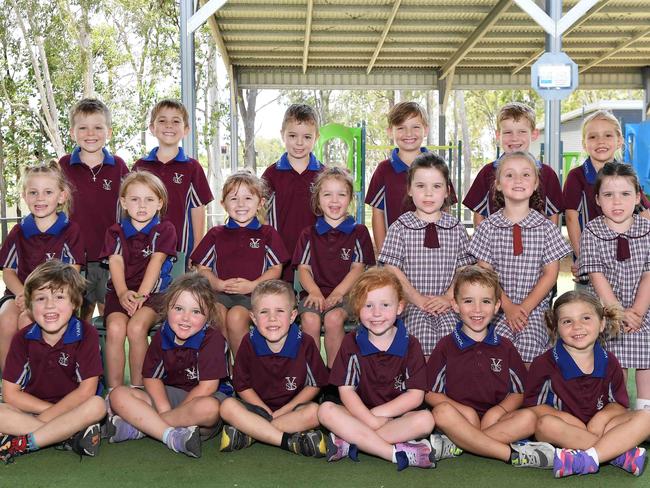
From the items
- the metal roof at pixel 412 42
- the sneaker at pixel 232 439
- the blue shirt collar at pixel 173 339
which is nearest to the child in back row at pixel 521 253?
the sneaker at pixel 232 439

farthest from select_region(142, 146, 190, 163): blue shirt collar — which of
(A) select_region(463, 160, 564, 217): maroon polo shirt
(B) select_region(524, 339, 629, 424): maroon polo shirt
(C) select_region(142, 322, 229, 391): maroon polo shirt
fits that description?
(B) select_region(524, 339, 629, 424): maroon polo shirt

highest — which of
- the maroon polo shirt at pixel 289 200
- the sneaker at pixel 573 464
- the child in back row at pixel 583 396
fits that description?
the maroon polo shirt at pixel 289 200

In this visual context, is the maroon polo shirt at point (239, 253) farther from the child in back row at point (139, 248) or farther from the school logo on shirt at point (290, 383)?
the school logo on shirt at point (290, 383)

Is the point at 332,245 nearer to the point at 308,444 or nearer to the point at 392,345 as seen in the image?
the point at 392,345

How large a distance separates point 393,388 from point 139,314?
1.35 m

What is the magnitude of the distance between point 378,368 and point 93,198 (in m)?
2.19

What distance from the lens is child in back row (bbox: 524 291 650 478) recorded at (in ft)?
10.2

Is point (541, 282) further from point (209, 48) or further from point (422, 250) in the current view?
point (209, 48)

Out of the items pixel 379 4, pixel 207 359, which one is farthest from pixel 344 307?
pixel 379 4

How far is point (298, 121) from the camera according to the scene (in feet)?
15.7

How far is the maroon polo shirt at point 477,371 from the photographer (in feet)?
11.4

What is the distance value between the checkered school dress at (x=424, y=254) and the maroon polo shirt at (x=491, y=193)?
22.6 inches

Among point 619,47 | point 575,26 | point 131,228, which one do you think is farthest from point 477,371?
point 619,47

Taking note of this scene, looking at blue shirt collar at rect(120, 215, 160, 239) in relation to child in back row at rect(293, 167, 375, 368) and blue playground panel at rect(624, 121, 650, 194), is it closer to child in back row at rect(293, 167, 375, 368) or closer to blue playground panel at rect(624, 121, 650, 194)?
child in back row at rect(293, 167, 375, 368)
